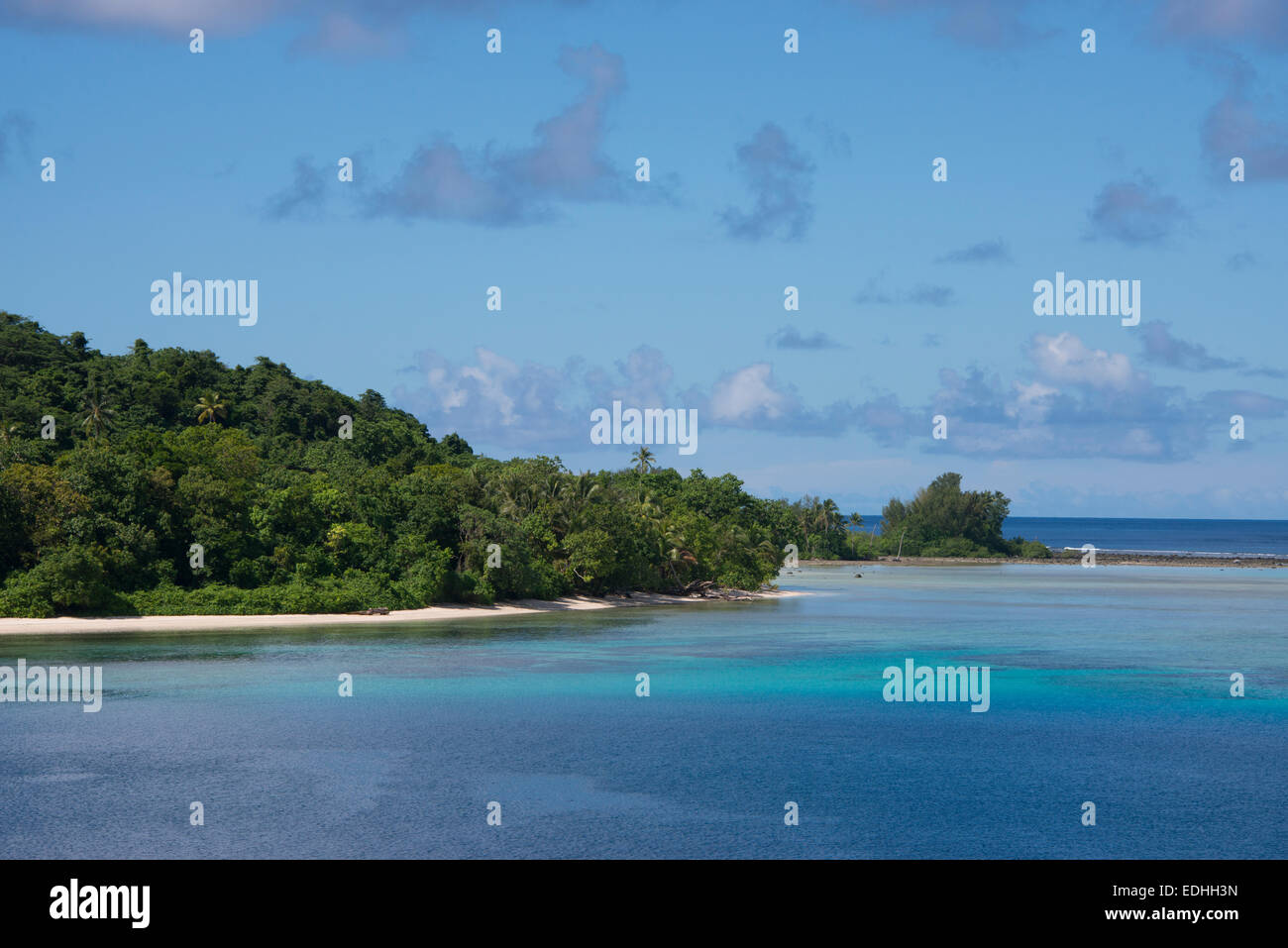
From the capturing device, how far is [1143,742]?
116 feet

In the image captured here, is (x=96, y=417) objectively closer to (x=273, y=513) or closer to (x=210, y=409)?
(x=210, y=409)

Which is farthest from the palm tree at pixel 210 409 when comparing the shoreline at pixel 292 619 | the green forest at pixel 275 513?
the shoreline at pixel 292 619

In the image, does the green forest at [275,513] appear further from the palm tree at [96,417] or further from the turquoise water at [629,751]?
the turquoise water at [629,751]

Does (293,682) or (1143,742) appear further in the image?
(293,682)

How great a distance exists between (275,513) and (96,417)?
29.6m

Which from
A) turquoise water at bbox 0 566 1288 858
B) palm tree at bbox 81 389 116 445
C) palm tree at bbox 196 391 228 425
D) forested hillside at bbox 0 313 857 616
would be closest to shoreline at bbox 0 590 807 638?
forested hillside at bbox 0 313 857 616

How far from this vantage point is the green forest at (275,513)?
64.6 m

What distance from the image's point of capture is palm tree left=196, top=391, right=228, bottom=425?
109625 mm

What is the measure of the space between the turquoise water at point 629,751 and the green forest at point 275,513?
27.8ft

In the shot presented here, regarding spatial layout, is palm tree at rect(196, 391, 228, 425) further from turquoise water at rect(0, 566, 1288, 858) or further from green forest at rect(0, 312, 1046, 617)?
turquoise water at rect(0, 566, 1288, 858)

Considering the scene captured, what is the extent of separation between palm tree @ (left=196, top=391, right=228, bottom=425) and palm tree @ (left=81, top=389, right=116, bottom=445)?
9.64 meters
